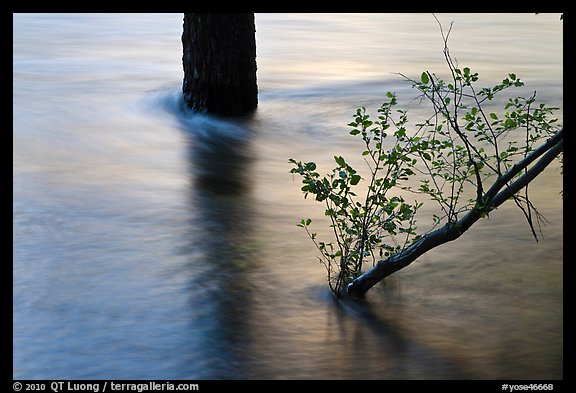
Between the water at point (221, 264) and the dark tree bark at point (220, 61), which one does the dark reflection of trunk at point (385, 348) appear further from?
the dark tree bark at point (220, 61)

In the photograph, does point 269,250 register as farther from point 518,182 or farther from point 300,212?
point 518,182

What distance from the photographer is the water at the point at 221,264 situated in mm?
4258

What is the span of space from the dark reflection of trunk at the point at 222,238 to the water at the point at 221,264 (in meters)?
0.01

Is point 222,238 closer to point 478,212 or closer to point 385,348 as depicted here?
point 385,348

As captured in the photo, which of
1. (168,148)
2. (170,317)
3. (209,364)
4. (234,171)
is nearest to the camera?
(209,364)

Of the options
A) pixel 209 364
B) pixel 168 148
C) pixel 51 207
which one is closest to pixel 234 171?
pixel 168 148

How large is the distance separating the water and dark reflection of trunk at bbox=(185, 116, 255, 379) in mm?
14

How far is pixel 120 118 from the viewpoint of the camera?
29.9 ft

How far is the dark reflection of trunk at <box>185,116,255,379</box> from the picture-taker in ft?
14.5

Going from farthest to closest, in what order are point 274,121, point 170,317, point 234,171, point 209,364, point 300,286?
point 274,121
point 234,171
point 300,286
point 170,317
point 209,364

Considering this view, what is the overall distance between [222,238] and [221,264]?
48 centimetres

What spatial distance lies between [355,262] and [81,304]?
4.77 ft

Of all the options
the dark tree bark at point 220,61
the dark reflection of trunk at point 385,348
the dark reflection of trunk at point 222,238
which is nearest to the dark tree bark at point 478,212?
the dark reflection of trunk at point 385,348

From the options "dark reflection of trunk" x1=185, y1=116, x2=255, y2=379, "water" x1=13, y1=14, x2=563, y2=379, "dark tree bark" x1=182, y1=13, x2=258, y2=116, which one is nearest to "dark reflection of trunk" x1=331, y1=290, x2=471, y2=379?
"water" x1=13, y1=14, x2=563, y2=379
